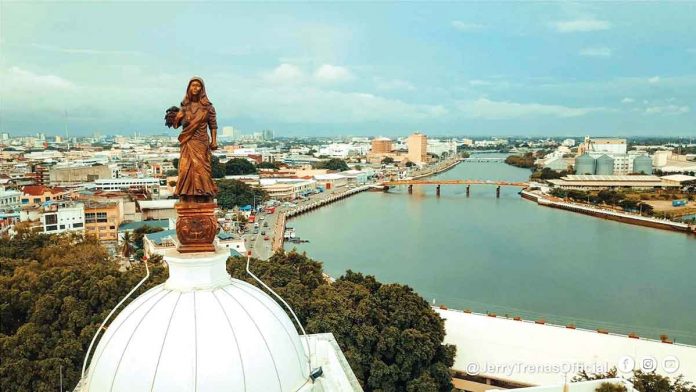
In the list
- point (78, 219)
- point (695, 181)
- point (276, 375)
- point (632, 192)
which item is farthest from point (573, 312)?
point (695, 181)

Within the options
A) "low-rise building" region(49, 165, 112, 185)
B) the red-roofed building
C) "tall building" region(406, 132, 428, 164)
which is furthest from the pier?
"tall building" region(406, 132, 428, 164)

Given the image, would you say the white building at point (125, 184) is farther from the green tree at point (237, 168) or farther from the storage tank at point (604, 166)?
the storage tank at point (604, 166)

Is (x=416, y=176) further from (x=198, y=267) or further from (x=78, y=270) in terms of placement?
(x=198, y=267)

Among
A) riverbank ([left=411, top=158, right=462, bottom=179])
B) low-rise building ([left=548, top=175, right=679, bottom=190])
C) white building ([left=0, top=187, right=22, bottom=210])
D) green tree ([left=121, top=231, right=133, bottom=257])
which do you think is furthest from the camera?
riverbank ([left=411, top=158, right=462, bottom=179])

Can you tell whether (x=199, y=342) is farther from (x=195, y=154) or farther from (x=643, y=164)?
(x=643, y=164)

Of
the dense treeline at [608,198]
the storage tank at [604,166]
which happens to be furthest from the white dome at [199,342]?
the storage tank at [604,166]

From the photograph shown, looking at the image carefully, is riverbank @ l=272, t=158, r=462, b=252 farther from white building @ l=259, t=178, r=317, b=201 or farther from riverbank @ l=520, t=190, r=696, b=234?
riverbank @ l=520, t=190, r=696, b=234
